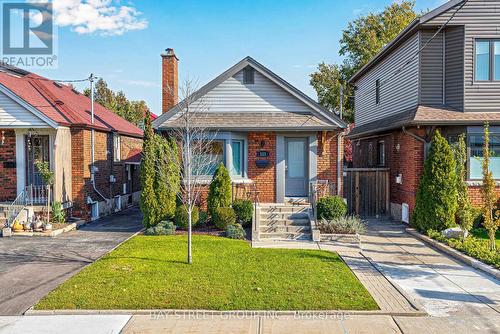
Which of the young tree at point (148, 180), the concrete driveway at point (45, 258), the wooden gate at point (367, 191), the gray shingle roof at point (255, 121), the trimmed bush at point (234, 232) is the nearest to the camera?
the concrete driveway at point (45, 258)

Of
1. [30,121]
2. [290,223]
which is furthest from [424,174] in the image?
[30,121]

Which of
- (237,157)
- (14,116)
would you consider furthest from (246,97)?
(14,116)

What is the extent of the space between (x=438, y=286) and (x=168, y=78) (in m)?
11.8

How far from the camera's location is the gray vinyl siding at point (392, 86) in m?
14.2

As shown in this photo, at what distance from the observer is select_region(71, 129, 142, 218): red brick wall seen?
15.0 metres

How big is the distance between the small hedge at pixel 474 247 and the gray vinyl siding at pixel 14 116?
45.0ft

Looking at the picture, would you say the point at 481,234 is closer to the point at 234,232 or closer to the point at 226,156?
the point at 234,232

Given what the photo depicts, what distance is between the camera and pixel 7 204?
14.2 meters

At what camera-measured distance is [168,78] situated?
15.2 metres

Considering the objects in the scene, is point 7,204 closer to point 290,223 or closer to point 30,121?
point 30,121

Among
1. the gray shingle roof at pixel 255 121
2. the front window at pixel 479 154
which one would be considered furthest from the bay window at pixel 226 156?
the front window at pixel 479 154

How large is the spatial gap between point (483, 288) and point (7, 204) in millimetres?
15029

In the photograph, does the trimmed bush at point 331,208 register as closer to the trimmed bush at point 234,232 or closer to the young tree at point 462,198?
the trimmed bush at point 234,232

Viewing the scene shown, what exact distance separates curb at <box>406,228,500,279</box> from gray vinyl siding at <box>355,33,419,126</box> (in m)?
4.83
